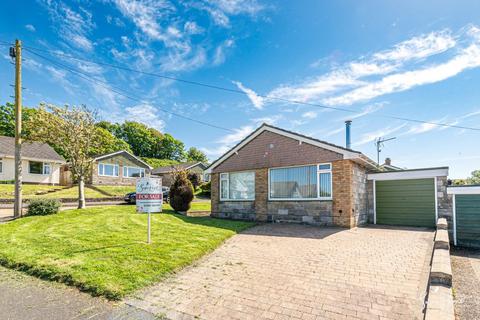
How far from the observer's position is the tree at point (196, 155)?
62.8 m

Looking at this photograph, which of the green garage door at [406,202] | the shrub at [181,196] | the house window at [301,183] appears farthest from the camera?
the shrub at [181,196]

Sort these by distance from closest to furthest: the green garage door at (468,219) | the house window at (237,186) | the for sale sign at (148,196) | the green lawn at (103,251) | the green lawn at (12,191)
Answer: the green lawn at (103,251) < the for sale sign at (148,196) < the green garage door at (468,219) < the house window at (237,186) < the green lawn at (12,191)

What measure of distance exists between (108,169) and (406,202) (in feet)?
103

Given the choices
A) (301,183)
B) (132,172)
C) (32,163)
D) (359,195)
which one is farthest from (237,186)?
(32,163)

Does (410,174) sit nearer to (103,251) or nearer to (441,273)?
(441,273)

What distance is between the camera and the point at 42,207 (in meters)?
12.2

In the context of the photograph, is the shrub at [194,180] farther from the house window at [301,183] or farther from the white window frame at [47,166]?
the house window at [301,183]

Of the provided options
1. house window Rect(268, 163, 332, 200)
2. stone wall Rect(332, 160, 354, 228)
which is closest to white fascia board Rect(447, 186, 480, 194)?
stone wall Rect(332, 160, 354, 228)

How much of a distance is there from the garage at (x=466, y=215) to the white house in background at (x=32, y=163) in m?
33.2

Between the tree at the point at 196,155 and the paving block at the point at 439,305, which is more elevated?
the tree at the point at 196,155

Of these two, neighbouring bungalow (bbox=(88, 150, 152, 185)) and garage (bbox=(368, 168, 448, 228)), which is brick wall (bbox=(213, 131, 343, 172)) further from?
neighbouring bungalow (bbox=(88, 150, 152, 185))

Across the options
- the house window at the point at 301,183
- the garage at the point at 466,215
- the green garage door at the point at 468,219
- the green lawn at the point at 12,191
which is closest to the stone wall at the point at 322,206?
the house window at the point at 301,183

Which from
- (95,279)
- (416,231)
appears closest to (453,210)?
(416,231)

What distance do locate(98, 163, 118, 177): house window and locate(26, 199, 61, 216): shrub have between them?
64.5 feet
